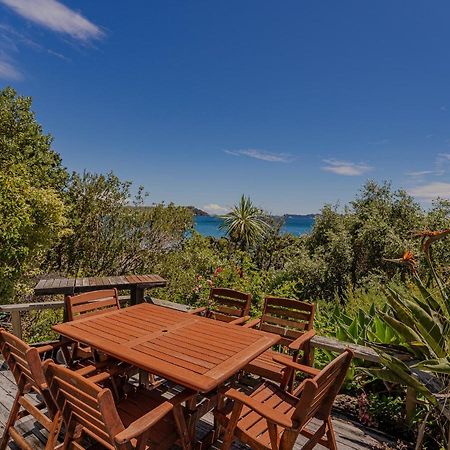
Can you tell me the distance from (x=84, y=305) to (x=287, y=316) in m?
2.10

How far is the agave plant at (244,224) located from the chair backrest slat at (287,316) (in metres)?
17.5

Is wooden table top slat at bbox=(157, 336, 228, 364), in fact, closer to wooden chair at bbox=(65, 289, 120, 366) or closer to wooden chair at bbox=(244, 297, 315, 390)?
wooden chair at bbox=(244, 297, 315, 390)

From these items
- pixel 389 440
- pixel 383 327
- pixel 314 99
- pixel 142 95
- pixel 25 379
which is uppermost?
pixel 314 99

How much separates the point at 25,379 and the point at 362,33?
39.2 ft

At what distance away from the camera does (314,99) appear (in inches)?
632

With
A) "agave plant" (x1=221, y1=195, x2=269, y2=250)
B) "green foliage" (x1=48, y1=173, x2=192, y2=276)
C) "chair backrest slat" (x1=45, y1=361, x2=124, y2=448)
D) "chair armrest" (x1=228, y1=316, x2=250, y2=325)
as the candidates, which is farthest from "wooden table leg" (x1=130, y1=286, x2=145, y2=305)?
"agave plant" (x1=221, y1=195, x2=269, y2=250)

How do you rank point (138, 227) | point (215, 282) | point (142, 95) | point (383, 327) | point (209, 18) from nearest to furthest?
1. point (383, 327)
2. point (215, 282)
3. point (209, 18)
4. point (138, 227)
5. point (142, 95)

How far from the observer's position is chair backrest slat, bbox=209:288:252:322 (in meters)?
3.47

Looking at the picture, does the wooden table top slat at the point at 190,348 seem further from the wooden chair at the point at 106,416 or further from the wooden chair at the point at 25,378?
the wooden chair at the point at 25,378

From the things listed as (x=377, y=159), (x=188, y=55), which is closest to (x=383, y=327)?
(x=188, y=55)

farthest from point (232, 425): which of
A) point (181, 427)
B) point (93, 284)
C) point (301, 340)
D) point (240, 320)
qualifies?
point (93, 284)

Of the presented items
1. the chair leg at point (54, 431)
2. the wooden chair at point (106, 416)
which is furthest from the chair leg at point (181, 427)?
the chair leg at point (54, 431)

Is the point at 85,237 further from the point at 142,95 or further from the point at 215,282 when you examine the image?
the point at 142,95

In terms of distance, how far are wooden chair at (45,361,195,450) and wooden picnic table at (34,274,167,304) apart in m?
1.48
